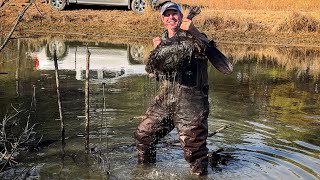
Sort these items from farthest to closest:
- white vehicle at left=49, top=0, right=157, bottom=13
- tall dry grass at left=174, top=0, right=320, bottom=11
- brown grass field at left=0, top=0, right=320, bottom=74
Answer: tall dry grass at left=174, top=0, right=320, bottom=11, white vehicle at left=49, top=0, right=157, bottom=13, brown grass field at left=0, top=0, right=320, bottom=74

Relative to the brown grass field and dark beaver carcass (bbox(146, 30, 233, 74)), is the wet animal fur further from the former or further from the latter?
the brown grass field

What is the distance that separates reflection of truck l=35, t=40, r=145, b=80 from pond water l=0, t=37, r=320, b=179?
0.10 ft

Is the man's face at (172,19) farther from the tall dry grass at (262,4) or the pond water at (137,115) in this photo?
the tall dry grass at (262,4)

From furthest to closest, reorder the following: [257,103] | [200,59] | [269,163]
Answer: [257,103], [269,163], [200,59]

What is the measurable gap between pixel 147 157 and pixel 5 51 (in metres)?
11.2

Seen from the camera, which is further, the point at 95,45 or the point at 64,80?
the point at 95,45

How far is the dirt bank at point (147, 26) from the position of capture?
2361cm

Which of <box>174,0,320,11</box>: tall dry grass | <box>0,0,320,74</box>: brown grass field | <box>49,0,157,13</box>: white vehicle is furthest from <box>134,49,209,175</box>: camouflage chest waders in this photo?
<box>174,0,320,11</box>: tall dry grass

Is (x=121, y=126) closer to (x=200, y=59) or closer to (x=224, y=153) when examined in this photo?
(x=224, y=153)

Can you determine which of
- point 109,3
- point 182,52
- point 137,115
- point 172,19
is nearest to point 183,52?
point 182,52

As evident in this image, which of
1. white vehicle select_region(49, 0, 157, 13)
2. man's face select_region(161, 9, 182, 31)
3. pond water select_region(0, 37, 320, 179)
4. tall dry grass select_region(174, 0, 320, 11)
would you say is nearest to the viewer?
man's face select_region(161, 9, 182, 31)

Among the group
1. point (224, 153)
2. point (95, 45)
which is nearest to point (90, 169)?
point (224, 153)

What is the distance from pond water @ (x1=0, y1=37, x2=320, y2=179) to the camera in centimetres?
736

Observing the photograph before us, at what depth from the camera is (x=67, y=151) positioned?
803 cm
